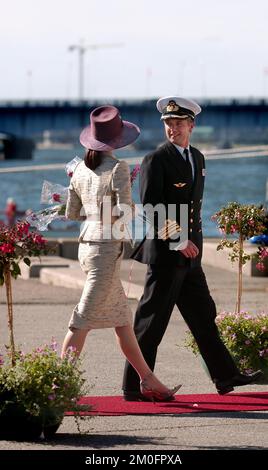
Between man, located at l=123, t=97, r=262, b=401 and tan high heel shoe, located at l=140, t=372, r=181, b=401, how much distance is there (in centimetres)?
11

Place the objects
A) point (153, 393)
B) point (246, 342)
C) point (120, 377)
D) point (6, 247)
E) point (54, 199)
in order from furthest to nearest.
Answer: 1. point (120, 377)
2. point (246, 342)
3. point (54, 199)
4. point (153, 393)
5. point (6, 247)

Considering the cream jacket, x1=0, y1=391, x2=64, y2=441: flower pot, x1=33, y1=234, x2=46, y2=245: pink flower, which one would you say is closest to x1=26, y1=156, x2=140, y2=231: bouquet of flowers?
x1=33, y1=234, x2=46, y2=245: pink flower

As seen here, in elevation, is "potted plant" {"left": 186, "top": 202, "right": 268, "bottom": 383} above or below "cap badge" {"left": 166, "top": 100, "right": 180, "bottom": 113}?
below

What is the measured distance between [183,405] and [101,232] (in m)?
1.19

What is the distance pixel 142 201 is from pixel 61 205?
53 cm

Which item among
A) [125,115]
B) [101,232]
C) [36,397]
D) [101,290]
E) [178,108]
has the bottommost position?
[36,397]

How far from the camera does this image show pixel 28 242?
8.93 metres

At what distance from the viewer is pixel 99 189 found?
8.75m

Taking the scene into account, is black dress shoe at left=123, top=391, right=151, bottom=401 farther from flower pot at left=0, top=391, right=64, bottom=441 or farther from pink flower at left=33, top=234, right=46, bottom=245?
flower pot at left=0, top=391, right=64, bottom=441

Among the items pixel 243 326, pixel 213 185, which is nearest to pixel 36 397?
pixel 243 326

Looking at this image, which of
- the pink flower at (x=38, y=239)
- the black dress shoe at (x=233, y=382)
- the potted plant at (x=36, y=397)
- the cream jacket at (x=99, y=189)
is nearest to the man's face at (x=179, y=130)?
the cream jacket at (x=99, y=189)

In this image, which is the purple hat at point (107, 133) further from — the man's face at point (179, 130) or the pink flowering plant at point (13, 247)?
the pink flowering plant at point (13, 247)

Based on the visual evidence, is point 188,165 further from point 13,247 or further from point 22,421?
point 22,421

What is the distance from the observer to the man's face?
9.21 metres
